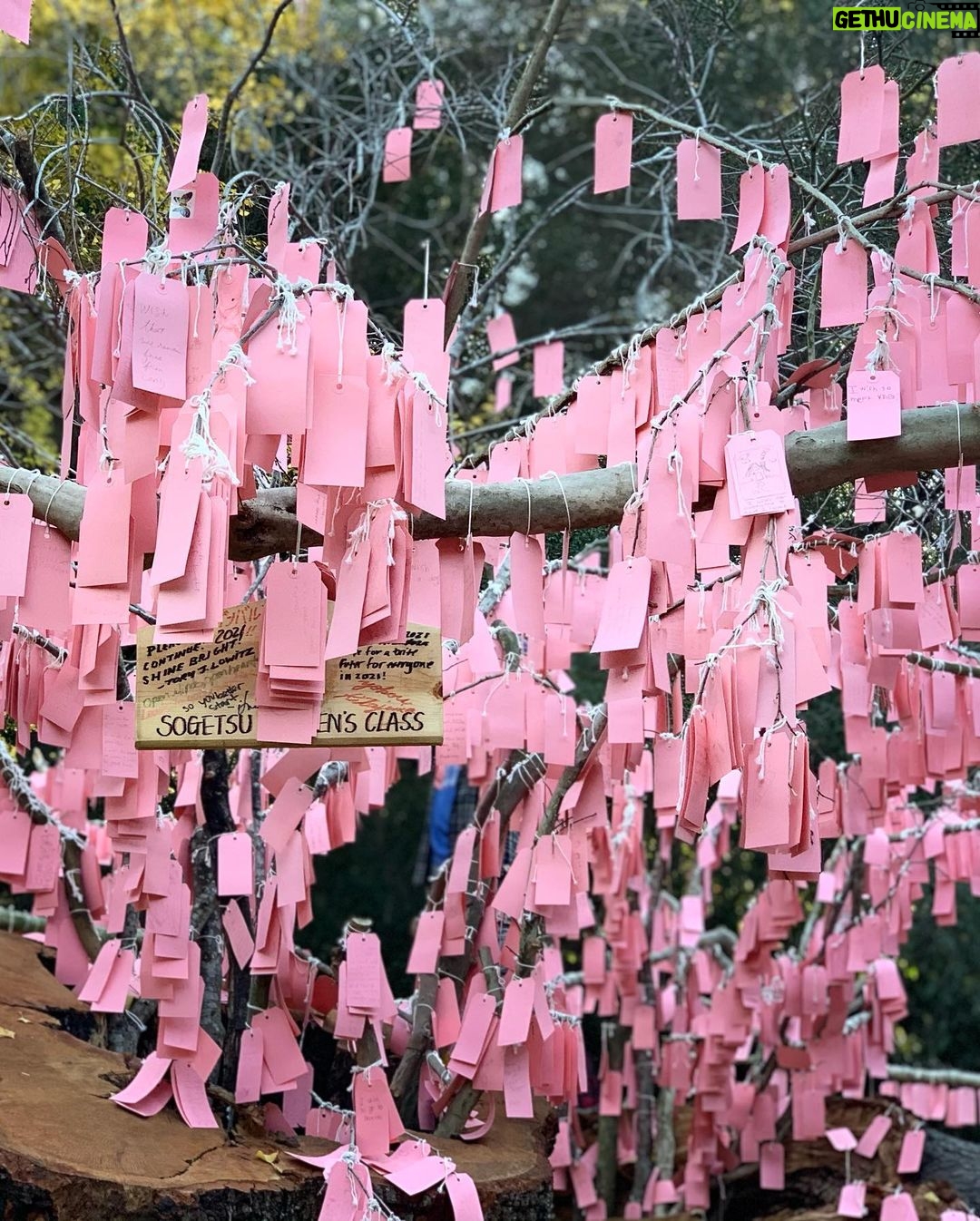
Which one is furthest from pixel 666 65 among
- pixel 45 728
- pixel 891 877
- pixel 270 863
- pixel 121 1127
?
pixel 121 1127

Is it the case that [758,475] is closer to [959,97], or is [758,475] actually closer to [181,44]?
[959,97]

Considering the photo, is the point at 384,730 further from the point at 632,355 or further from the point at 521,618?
the point at 632,355

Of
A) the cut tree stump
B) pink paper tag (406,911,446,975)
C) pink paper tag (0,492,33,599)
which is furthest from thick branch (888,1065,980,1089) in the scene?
pink paper tag (0,492,33,599)

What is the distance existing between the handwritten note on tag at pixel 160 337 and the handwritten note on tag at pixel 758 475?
66cm

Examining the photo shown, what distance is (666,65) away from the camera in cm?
430

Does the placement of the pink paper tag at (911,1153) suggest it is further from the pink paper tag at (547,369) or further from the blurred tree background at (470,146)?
the pink paper tag at (547,369)

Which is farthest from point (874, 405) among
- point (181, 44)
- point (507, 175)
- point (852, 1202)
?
point (181, 44)

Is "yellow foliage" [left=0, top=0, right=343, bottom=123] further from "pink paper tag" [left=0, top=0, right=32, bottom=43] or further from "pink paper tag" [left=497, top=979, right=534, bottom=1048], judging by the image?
"pink paper tag" [left=497, top=979, right=534, bottom=1048]

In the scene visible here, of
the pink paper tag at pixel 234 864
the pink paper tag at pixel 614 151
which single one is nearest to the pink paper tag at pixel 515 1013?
the pink paper tag at pixel 234 864

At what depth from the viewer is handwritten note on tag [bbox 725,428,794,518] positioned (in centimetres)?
161

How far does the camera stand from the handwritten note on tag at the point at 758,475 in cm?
161

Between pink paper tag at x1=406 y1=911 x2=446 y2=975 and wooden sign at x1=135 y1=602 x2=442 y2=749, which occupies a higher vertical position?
wooden sign at x1=135 y1=602 x2=442 y2=749

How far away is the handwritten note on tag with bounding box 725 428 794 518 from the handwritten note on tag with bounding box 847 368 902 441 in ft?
0.53

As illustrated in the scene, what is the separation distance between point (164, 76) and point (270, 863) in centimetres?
359
